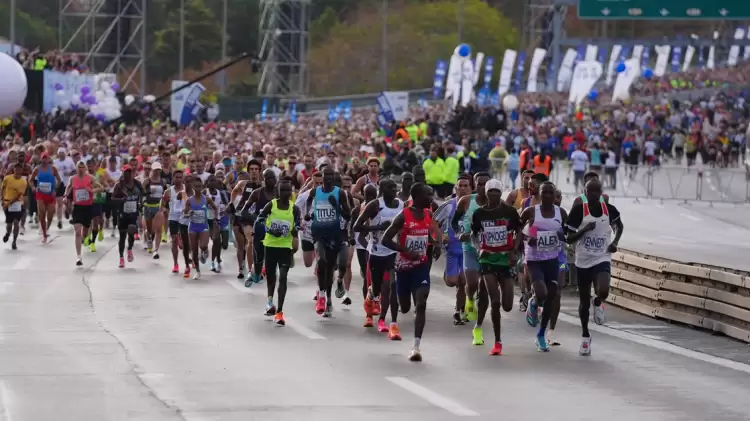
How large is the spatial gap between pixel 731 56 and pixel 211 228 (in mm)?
106957

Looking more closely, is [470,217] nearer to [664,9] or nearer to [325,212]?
[325,212]

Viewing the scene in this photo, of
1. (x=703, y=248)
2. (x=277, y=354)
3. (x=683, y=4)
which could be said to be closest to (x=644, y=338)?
(x=277, y=354)

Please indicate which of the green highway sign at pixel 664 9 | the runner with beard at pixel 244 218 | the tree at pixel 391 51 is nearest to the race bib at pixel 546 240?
the runner with beard at pixel 244 218

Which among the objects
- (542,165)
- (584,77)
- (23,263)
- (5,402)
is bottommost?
(23,263)

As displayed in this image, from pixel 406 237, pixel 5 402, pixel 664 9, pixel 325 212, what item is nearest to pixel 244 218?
pixel 325 212

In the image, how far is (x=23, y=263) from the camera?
27.8 metres

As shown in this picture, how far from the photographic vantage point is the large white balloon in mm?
31234

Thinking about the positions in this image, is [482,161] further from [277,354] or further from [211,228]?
[277,354]

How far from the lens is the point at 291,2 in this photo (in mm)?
75312

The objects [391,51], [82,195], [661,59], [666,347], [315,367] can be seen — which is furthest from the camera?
[391,51]

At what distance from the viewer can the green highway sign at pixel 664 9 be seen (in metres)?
39.4

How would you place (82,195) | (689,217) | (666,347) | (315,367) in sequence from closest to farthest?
(315,367)
(666,347)
(82,195)
(689,217)

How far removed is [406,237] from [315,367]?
1.77 m

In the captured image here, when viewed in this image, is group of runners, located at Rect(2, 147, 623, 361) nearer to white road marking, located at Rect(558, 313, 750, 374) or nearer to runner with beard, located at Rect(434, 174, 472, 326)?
runner with beard, located at Rect(434, 174, 472, 326)
